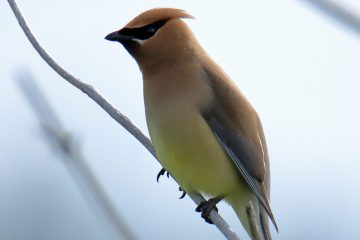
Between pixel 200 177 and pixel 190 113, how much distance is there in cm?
31

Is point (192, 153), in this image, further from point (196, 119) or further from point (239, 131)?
point (239, 131)

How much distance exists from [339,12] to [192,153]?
7.85ft

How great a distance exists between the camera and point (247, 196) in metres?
4.65

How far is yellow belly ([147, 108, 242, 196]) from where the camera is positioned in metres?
4.37

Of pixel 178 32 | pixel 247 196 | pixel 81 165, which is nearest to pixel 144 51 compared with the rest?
pixel 178 32

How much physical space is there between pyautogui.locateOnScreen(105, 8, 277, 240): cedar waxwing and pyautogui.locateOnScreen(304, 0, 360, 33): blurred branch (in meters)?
2.29

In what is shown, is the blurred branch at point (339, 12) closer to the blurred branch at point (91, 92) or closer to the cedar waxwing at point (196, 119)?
the blurred branch at point (91, 92)

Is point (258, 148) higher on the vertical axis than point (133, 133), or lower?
lower

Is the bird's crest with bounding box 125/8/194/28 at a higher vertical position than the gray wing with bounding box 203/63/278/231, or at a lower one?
higher

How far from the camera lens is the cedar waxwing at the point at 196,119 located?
4.43m

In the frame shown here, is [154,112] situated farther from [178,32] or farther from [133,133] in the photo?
[178,32]

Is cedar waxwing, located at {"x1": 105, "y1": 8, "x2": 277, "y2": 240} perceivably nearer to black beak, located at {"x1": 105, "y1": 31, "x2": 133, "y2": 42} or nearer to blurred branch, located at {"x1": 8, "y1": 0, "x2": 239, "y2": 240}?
black beak, located at {"x1": 105, "y1": 31, "x2": 133, "y2": 42}

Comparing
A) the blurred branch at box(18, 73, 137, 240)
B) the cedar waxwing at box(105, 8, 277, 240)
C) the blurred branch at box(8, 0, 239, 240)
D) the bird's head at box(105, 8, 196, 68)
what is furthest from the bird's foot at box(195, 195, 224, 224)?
the blurred branch at box(18, 73, 137, 240)

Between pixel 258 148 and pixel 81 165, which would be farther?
pixel 258 148
